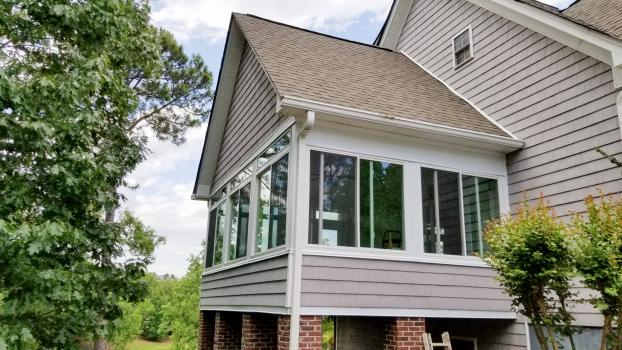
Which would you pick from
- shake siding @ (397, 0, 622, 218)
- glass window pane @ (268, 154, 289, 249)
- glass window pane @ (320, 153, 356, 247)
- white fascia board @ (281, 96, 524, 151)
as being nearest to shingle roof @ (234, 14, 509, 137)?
white fascia board @ (281, 96, 524, 151)

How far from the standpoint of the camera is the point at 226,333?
969 centimetres

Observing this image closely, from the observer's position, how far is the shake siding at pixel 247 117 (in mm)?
8109

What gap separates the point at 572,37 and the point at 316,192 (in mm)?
4530

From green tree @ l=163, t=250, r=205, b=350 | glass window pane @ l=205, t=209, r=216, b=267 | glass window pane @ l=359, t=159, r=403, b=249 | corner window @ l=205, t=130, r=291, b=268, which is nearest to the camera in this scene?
glass window pane @ l=359, t=159, r=403, b=249

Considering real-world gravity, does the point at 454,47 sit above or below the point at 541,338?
above

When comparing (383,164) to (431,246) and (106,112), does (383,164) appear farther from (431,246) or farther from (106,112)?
(106,112)

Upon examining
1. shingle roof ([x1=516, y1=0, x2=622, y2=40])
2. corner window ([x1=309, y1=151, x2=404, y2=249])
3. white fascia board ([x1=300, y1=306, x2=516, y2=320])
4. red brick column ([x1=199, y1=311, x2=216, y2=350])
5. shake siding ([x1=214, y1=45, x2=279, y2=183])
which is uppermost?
shingle roof ([x1=516, y1=0, x2=622, y2=40])

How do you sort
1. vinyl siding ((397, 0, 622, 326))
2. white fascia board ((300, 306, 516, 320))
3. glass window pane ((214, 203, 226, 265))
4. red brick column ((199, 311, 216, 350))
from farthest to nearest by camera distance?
red brick column ((199, 311, 216, 350)) → glass window pane ((214, 203, 226, 265)) → vinyl siding ((397, 0, 622, 326)) → white fascia board ((300, 306, 516, 320))

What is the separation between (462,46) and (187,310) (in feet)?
59.9

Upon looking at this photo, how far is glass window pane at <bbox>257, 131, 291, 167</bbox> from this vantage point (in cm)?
692

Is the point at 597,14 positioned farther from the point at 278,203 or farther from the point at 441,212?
the point at 278,203

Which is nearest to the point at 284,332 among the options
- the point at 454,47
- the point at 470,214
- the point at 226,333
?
the point at 470,214

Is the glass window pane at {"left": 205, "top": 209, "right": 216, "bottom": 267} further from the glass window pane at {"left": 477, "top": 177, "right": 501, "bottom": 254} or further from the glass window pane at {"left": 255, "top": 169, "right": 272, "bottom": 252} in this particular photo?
the glass window pane at {"left": 477, "top": 177, "right": 501, "bottom": 254}

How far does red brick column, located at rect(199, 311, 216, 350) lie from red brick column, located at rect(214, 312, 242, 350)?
1.08 meters
